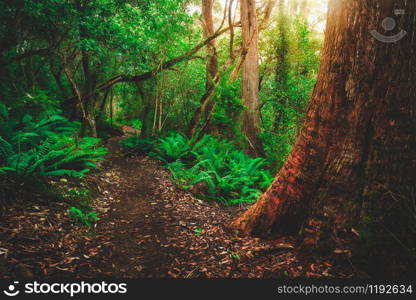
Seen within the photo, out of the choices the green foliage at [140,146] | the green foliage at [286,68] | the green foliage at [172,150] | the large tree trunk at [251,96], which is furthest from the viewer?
the green foliage at [140,146]

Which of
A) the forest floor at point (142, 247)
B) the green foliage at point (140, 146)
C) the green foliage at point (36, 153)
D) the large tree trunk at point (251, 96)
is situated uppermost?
the large tree trunk at point (251, 96)

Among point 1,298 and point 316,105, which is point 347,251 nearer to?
point 316,105

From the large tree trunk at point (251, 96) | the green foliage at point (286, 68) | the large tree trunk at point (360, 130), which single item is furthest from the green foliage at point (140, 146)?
the large tree trunk at point (360, 130)

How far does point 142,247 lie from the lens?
10.7ft

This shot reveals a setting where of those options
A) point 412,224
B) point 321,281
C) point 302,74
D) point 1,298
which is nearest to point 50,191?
point 1,298

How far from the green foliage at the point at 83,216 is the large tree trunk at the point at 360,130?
9.98 feet

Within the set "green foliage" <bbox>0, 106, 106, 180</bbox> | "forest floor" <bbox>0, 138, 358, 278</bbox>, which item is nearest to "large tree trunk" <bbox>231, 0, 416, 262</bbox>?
"forest floor" <bbox>0, 138, 358, 278</bbox>

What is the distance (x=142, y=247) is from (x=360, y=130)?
9.62 feet

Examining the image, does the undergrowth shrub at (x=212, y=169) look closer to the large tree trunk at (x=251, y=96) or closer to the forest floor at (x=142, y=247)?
the large tree trunk at (x=251, y=96)

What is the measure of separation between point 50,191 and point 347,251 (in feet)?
13.6

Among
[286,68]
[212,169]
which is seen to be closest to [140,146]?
[212,169]

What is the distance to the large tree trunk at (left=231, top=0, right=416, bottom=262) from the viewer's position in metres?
2.25

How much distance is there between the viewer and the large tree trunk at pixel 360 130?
88.6 inches

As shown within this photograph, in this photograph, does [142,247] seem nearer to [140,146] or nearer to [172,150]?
[172,150]
